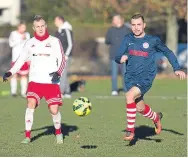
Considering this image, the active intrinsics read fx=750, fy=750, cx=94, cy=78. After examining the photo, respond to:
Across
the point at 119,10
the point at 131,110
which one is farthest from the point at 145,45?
the point at 119,10

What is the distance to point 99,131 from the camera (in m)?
12.7

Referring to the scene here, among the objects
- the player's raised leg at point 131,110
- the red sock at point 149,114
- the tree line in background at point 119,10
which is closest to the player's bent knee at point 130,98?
the player's raised leg at point 131,110

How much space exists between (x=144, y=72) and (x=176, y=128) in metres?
2.41

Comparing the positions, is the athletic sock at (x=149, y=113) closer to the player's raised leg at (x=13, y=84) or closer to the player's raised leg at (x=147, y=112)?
the player's raised leg at (x=147, y=112)

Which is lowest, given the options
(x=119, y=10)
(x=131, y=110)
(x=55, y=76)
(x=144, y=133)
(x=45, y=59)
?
(x=144, y=133)

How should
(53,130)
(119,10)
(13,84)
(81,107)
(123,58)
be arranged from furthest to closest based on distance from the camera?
(119,10)
(13,84)
(53,130)
(81,107)
(123,58)

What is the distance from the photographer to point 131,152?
410 inches

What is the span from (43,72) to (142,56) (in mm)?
1515

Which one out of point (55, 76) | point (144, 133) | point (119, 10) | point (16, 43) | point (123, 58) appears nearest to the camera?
point (123, 58)

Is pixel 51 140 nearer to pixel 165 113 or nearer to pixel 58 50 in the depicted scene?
pixel 58 50

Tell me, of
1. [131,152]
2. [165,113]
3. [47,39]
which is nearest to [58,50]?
[47,39]

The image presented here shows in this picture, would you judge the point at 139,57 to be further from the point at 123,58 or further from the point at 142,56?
the point at 123,58

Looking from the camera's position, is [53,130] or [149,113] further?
[53,130]

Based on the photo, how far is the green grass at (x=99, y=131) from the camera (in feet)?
34.5
